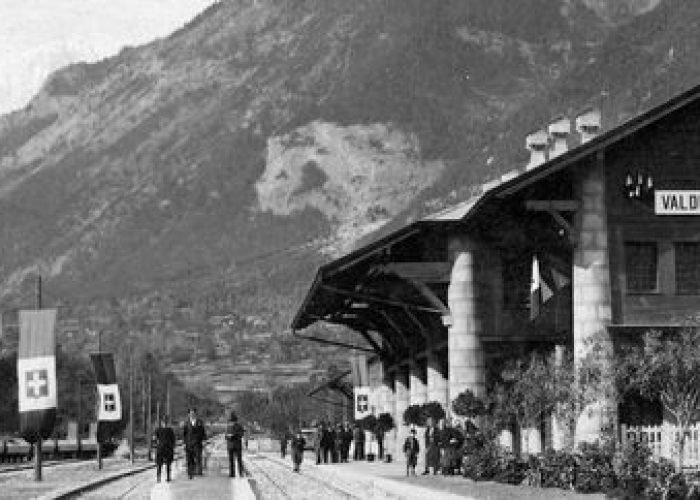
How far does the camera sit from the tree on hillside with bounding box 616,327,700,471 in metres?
40.2

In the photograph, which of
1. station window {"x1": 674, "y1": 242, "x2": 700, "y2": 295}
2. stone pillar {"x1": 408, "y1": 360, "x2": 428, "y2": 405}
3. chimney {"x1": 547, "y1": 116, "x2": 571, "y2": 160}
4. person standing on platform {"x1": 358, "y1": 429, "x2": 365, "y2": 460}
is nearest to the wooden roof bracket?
station window {"x1": 674, "y1": 242, "x2": 700, "y2": 295}

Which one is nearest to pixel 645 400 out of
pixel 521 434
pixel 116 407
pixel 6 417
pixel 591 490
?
pixel 521 434

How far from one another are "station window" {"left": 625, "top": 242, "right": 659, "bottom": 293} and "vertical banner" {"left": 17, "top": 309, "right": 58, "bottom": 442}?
17968 mm

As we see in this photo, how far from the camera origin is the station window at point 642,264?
5362cm

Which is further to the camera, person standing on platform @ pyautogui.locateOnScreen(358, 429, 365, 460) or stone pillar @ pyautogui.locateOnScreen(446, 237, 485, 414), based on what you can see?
person standing on platform @ pyautogui.locateOnScreen(358, 429, 365, 460)

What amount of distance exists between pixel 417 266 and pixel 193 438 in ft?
44.0

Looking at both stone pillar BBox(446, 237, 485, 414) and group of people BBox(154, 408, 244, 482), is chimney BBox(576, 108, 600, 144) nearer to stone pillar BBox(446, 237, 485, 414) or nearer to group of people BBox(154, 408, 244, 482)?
stone pillar BBox(446, 237, 485, 414)

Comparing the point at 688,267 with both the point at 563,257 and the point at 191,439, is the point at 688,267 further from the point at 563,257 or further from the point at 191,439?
the point at 191,439

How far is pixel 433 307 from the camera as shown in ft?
199

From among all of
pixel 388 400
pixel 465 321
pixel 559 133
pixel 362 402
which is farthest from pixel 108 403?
pixel 388 400

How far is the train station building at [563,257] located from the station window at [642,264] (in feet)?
0.10

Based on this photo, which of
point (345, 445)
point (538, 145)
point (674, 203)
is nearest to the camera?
point (674, 203)

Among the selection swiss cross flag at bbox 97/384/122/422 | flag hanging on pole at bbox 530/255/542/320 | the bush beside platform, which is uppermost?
flag hanging on pole at bbox 530/255/542/320

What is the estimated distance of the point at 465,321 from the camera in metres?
58.3
